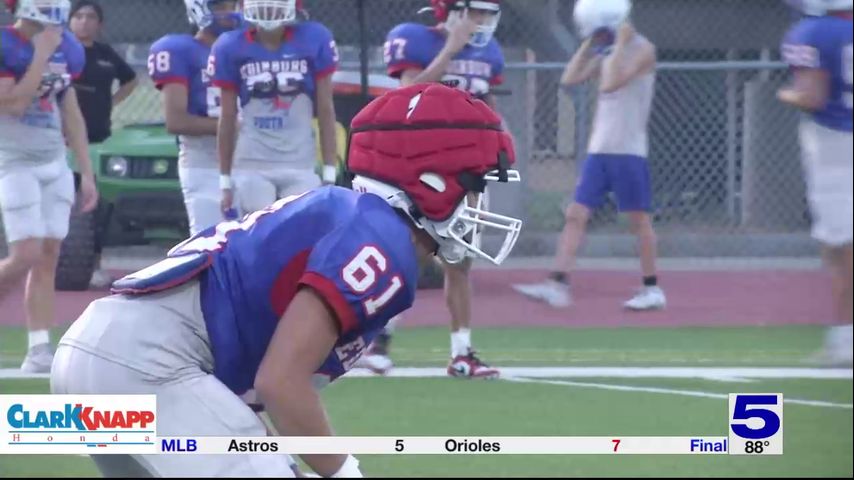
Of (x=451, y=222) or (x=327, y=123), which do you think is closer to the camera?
(x=451, y=222)

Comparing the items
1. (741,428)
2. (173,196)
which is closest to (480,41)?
(173,196)

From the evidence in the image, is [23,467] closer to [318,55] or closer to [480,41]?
[318,55]

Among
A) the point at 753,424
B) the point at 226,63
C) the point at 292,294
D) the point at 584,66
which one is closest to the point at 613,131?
the point at 584,66

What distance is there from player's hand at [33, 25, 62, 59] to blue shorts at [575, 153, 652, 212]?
3.13m

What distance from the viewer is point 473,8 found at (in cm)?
673

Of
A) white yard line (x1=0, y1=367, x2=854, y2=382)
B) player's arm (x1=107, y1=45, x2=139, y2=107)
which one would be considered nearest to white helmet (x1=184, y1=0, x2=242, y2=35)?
white yard line (x1=0, y1=367, x2=854, y2=382)

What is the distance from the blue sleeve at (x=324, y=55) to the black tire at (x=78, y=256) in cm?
235

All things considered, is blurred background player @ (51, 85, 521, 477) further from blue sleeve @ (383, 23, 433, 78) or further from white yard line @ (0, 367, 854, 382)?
blue sleeve @ (383, 23, 433, 78)

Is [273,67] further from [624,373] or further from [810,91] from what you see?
[810,91]

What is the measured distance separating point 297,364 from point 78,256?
6.07m

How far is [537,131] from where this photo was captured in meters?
11.2

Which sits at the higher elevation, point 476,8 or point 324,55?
point 476,8

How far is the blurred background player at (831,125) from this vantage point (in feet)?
22.6

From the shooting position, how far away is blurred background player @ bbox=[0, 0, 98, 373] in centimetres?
619
